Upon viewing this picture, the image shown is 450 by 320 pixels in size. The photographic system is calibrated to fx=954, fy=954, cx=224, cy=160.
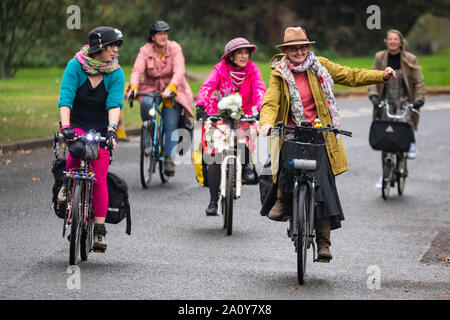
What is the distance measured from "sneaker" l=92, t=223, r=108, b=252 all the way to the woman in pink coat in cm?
443

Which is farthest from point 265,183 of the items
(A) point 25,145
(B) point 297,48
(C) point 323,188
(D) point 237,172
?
(A) point 25,145

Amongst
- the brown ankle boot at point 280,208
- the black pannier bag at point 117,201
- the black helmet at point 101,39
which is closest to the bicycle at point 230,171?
the black pannier bag at point 117,201

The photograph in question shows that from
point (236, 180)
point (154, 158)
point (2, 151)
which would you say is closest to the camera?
point (236, 180)

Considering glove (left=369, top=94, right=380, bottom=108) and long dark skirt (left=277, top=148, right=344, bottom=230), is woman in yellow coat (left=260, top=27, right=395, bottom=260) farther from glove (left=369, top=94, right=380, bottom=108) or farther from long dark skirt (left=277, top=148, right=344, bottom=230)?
glove (left=369, top=94, right=380, bottom=108)

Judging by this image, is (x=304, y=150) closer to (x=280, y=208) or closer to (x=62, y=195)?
(x=280, y=208)

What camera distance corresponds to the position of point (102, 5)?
3055cm

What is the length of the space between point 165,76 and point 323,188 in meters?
5.24

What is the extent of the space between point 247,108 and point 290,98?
101 inches

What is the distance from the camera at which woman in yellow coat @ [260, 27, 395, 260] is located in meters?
7.26

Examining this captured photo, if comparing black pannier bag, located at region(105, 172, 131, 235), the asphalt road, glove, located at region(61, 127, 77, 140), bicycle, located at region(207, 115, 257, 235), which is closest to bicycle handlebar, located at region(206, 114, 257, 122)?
bicycle, located at region(207, 115, 257, 235)

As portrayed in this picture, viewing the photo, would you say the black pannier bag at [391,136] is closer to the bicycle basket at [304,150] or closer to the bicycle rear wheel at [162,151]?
the bicycle rear wheel at [162,151]

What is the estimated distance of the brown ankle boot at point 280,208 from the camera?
7.44 meters

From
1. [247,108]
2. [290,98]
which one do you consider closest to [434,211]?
[247,108]
